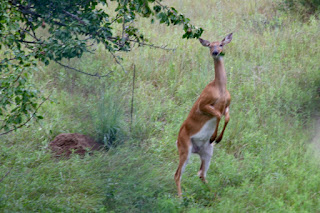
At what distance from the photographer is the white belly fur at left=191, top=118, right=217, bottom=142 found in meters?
5.68

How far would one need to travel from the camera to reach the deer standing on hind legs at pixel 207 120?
559cm

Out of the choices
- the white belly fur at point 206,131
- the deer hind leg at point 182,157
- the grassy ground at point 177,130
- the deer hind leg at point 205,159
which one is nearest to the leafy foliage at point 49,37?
the grassy ground at point 177,130

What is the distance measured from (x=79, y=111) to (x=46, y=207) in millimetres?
2884

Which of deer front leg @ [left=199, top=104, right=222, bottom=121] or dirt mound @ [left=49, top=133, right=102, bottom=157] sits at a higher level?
deer front leg @ [left=199, top=104, right=222, bottom=121]

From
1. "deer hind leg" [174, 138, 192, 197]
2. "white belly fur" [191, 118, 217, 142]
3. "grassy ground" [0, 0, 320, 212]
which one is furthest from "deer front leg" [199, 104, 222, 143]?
"grassy ground" [0, 0, 320, 212]

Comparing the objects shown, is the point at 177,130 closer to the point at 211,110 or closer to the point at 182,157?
the point at 182,157

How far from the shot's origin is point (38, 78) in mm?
8656

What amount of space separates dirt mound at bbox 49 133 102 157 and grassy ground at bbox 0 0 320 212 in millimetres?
170

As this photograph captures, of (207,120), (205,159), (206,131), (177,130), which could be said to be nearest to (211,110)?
(207,120)

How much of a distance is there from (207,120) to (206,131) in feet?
0.48

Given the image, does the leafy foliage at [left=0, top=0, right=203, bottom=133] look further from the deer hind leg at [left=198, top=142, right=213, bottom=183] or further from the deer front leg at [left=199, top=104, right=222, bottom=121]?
the deer hind leg at [left=198, top=142, right=213, bottom=183]

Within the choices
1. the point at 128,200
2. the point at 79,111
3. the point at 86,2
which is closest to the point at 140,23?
the point at 79,111

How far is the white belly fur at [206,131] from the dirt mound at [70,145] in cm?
168

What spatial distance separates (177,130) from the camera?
7117mm
